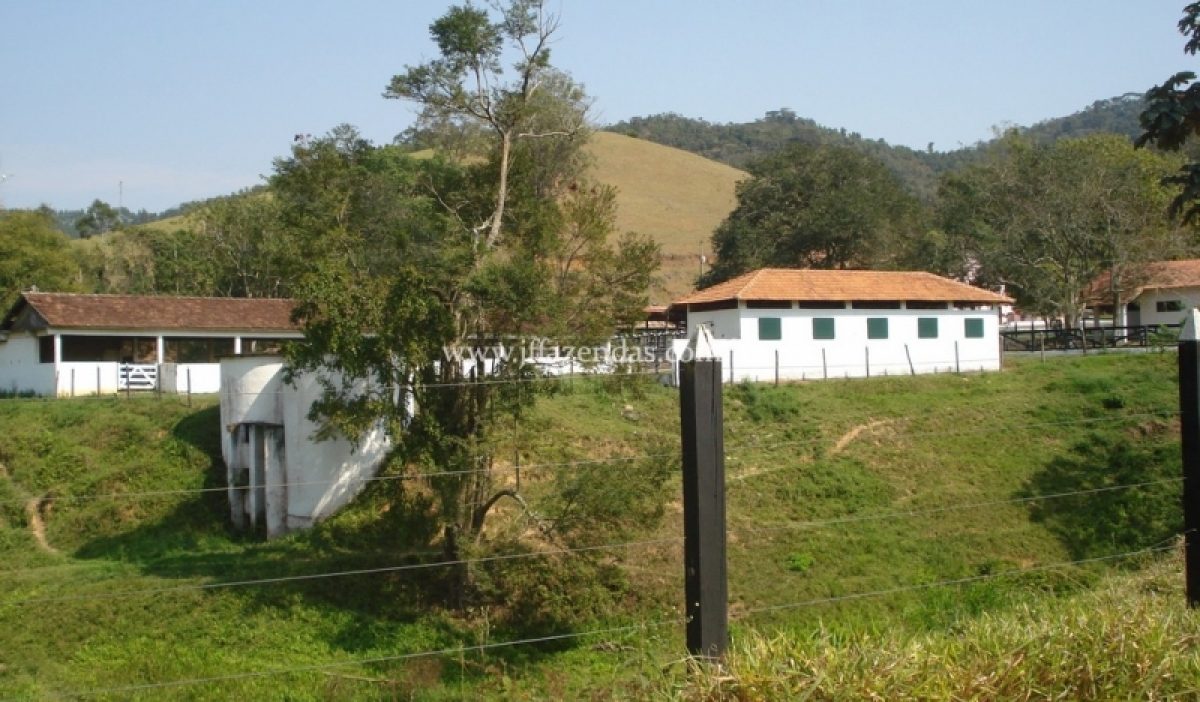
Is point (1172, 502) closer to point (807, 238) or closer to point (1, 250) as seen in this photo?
point (807, 238)

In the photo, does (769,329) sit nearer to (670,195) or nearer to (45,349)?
(45,349)

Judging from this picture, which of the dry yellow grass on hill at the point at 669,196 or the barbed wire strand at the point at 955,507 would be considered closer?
the barbed wire strand at the point at 955,507

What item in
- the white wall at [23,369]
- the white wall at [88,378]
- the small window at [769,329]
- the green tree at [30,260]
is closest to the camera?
the white wall at [88,378]

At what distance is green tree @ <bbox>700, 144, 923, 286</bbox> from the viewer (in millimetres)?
45378

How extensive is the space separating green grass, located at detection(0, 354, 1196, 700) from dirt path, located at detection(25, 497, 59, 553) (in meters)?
0.18

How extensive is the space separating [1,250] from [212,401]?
2366 cm

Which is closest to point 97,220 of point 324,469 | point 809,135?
point 324,469

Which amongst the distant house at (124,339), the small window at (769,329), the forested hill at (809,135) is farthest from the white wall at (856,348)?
the forested hill at (809,135)

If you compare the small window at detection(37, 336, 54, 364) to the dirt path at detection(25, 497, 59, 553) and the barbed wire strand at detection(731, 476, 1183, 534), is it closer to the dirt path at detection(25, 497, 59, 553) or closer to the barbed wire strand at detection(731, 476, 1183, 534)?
the dirt path at detection(25, 497, 59, 553)

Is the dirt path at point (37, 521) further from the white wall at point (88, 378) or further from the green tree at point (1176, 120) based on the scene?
the green tree at point (1176, 120)

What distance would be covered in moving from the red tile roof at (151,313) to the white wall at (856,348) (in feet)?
46.1

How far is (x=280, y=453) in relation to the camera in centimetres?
2061

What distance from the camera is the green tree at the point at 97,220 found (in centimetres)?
7800

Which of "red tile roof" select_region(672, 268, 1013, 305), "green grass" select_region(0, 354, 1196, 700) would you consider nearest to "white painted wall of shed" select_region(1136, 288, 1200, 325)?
"red tile roof" select_region(672, 268, 1013, 305)
